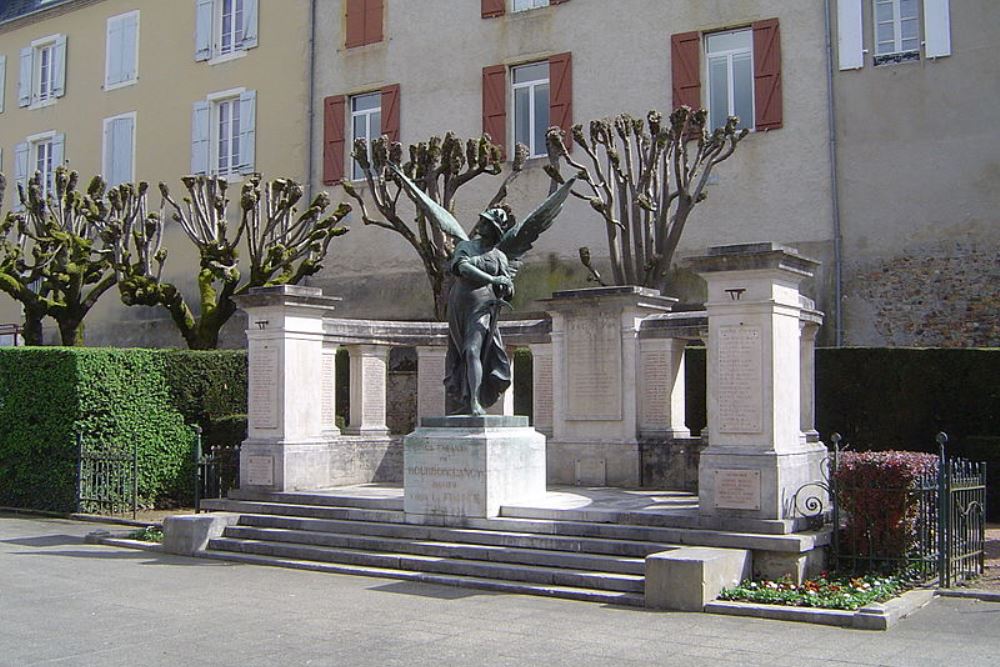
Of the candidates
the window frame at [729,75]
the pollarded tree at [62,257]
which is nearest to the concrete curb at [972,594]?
the window frame at [729,75]

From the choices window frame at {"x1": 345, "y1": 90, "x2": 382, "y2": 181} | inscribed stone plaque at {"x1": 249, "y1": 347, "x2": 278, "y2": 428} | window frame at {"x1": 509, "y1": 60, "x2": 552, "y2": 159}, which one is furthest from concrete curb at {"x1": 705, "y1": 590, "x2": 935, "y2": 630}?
window frame at {"x1": 345, "y1": 90, "x2": 382, "y2": 181}

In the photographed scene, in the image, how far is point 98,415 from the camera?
15727mm

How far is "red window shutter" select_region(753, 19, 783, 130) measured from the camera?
19016mm

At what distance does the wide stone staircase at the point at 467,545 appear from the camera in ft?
30.4

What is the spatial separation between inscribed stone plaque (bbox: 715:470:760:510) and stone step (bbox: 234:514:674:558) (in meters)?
0.66

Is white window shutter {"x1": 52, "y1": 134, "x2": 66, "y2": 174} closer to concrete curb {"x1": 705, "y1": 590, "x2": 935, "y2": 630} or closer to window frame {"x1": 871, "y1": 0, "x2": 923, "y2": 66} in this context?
window frame {"x1": 871, "y1": 0, "x2": 923, "y2": 66}

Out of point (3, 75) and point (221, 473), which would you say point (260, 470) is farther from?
point (3, 75)

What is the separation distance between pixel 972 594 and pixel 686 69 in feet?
42.7

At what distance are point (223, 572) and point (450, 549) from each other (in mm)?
2237

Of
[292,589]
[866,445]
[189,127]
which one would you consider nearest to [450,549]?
[292,589]

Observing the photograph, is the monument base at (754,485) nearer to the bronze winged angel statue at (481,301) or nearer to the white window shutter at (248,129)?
the bronze winged angel statue at (481,301)

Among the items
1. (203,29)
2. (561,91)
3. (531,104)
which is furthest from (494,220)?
(203,29)

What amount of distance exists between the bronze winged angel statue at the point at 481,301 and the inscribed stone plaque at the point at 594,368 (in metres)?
1.84

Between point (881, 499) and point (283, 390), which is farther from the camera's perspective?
point (283, 390)
